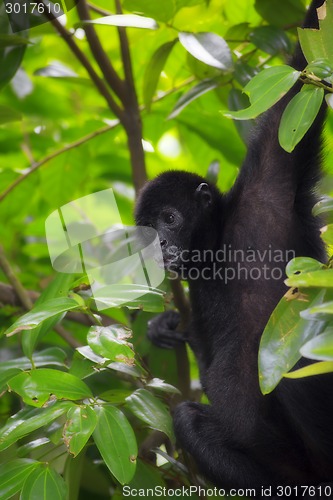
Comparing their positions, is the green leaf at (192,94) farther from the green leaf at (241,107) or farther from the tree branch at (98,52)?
the tree branch at (98,52)

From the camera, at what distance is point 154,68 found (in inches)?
135

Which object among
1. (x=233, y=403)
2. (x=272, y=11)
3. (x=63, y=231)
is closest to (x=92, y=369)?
(x=233, y=403)

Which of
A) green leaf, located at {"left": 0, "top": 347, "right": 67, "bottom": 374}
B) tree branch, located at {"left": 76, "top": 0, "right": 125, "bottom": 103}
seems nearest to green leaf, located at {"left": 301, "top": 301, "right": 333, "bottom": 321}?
green leaf, located at {"left": 0, "top": 347, "right": 67, "bottom": 374}

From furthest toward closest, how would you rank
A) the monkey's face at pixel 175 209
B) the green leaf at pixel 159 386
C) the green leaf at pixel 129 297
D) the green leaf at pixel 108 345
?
the monkey's face at pixel 175 209, the green leaf at pixel 159 386, the green leaf at pixel 129 297, the green leaf at pixel 108 345

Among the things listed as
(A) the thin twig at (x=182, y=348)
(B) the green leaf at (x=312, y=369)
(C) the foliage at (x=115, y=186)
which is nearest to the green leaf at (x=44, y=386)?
(C) the foliage at (x=115, y=186)

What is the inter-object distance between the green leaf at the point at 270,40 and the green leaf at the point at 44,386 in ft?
6.13

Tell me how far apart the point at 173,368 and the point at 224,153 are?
4.17 feet

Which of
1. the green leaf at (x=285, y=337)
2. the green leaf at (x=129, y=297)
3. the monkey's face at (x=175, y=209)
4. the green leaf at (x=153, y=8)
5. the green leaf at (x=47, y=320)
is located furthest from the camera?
the monkey's face at (x=175, y=209)

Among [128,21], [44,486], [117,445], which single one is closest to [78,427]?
[117,445]

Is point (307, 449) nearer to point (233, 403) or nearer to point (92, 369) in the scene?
point (233, 403)

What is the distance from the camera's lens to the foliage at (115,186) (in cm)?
205

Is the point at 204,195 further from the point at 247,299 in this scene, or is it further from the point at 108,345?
the point at 108,345

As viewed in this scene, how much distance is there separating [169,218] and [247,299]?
2.05 ft

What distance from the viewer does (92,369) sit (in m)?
2.72
